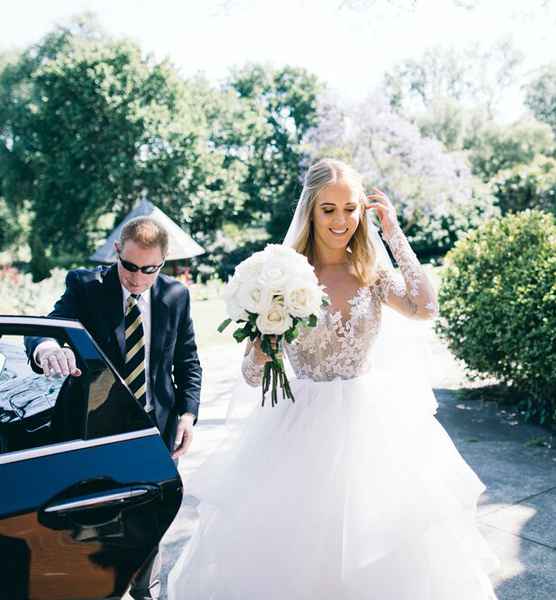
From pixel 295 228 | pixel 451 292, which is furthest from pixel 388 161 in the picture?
pixel 295 228

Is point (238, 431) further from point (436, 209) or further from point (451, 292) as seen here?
point (436, 209)

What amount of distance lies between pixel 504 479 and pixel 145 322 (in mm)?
3429

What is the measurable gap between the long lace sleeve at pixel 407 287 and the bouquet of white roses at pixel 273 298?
579 millimetres

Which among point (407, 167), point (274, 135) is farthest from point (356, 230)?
point (274, 135)

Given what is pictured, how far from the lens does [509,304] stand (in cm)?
649

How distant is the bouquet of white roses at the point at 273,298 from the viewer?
8.27 feet

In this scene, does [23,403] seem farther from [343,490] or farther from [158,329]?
[343,490]

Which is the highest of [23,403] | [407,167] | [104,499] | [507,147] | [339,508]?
[507,147]

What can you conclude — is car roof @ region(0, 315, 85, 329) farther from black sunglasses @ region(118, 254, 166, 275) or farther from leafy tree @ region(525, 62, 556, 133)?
leafy tree @ region(525, 62, 556, 133)

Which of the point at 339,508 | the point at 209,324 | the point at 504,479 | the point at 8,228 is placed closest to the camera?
the point at 339,508

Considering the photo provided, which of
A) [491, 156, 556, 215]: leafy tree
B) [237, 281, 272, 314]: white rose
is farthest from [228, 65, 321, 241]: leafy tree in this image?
[237, 281, 272, 314]: white rose

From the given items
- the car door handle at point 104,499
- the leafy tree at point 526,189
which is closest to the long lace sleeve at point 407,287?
the car door handle at point 104,499

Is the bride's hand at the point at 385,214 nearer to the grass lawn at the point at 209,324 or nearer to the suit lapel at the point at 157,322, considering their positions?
the suit lapel at the point at 157,322

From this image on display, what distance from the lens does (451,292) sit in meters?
7.74
